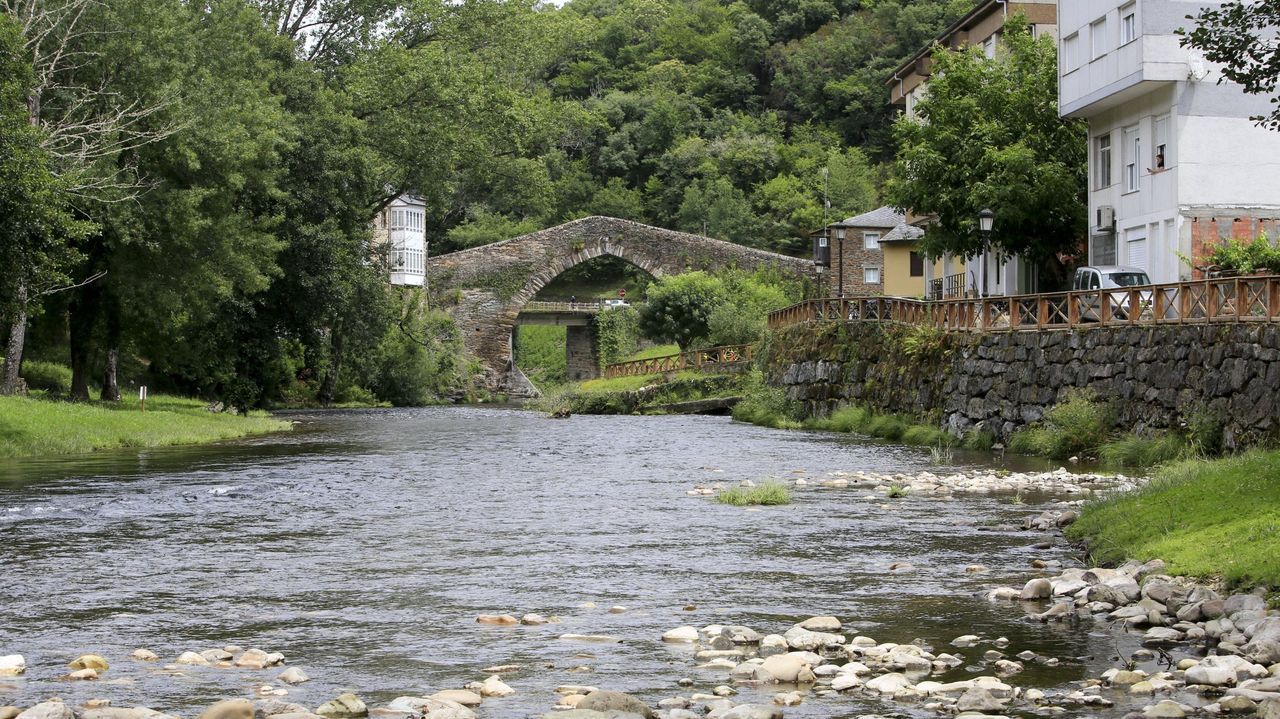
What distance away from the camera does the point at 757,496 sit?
660 inches

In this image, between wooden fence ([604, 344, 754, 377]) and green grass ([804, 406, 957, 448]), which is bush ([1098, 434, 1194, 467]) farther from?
wooden fence ([604, 344, 754, 377])

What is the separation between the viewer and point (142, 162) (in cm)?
3000

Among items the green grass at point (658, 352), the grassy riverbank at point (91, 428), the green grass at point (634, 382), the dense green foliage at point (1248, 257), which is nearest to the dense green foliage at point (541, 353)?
the green grass at point (658, 352)

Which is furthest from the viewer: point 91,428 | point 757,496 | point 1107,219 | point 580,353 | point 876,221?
point 580,353

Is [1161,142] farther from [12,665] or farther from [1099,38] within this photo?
[12,665]

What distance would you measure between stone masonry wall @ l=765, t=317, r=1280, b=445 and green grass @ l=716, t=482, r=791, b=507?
6.21 meters

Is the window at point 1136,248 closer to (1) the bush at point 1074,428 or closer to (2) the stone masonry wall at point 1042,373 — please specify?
(2) the stone masonry wall at point 1042,373

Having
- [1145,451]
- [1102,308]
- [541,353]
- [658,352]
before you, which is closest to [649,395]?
[658,352]

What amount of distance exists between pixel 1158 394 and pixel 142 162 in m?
20.2

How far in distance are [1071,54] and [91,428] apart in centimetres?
2116

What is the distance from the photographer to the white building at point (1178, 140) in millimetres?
28188

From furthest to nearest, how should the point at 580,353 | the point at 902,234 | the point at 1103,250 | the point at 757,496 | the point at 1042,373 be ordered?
1. the point at 580,353
2. the point at 902,234
3. the point at 1103,250
4. the point at 1042,373
5. the point at 757,496

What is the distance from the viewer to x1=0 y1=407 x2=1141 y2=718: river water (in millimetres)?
8352

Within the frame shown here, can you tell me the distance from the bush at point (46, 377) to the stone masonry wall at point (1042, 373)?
736 inches
